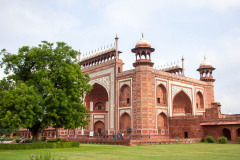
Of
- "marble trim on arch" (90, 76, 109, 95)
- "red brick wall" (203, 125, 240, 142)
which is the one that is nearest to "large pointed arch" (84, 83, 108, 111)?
"marble trim on arch" (90, 76, 109, 95)

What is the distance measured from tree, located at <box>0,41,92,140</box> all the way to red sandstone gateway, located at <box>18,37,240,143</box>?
928 centimetres

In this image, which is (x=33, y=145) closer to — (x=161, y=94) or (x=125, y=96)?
(x=125, y=96)

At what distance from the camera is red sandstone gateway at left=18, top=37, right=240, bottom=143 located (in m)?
27.1

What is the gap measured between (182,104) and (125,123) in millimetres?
9280

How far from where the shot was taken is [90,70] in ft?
115

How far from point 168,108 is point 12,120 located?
19131 millimetres

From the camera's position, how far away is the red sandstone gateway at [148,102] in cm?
2714

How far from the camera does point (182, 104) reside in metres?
34.4

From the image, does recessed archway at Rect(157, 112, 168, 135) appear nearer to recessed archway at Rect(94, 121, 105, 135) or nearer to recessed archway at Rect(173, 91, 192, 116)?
recessed archway at Rect(173, 91, 192, 116)

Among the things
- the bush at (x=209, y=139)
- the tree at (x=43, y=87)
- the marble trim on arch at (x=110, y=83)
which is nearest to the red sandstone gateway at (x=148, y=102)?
the marble trim on arch at (x=110, y=83)

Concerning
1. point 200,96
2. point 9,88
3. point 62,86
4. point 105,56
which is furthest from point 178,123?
point 9,88

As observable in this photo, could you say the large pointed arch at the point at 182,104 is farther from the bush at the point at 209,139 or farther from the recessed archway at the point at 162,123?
the bush at the point at 209,139

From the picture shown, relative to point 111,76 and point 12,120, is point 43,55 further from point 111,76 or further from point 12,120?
point 111,76

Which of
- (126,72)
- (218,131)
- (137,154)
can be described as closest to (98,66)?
(126,72)
